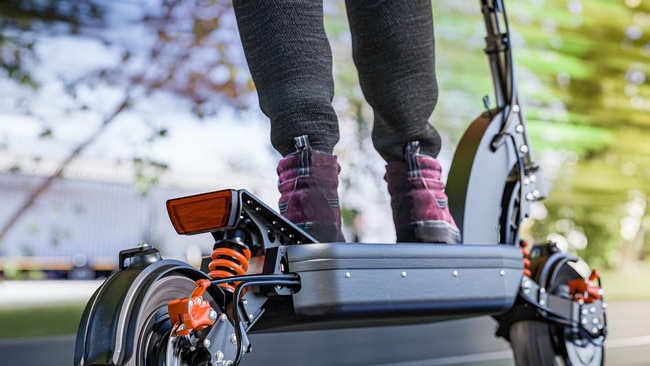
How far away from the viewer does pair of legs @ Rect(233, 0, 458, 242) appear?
0.89m

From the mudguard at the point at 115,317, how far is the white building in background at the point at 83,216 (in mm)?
1863

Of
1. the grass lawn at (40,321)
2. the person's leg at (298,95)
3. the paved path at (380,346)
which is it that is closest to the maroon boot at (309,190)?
the person's leg at (298,95)

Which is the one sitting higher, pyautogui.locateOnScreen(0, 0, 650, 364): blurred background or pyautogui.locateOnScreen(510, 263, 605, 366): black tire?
pyautogui.locateOnScreen(0, 0, 650, 364): blurred background

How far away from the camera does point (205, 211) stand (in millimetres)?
827

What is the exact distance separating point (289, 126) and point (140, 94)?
6.36 ft

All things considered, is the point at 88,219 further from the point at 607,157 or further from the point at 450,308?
the point at 607,157

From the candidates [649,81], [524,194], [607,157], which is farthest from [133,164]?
[649,81]

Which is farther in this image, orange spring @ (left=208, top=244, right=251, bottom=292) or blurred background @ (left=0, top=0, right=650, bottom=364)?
blurred background @ (left=0, top=0, right=650, bottom=364)

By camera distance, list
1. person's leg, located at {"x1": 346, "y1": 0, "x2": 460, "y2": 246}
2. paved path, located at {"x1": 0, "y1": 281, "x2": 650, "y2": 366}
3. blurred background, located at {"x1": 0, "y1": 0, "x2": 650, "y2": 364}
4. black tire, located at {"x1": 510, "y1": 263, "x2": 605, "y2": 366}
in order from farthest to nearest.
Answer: blurred background, located at {"x1": 0, "y1": 0, "x2": 650, "y2": 364}, paved path, located at {"x1": 0, "y1": 281, "x2": 650, "y2": 366}, black tire, located at {"x1": 510, "y1": 263, "x2": 605, "y2": 366}, person's leg, located at {"x1": 346, "y1": 0, "x2": 460, "y2": 246}

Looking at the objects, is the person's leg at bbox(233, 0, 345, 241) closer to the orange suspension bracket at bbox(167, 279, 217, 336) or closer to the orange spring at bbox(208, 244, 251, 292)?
the orange spring at bbox(208, 244, 251, 292)

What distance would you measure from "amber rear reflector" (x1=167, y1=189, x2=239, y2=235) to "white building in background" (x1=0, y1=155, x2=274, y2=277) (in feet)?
5.79

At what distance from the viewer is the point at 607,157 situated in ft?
13.9

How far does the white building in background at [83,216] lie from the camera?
2625 mm

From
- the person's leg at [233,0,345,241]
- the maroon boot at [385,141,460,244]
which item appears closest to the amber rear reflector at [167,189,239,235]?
the person's leg at [233,0,345,241]
